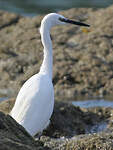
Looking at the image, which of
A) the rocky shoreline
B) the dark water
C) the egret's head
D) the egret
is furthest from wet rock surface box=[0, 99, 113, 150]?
the dark water

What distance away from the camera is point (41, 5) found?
2056 cm

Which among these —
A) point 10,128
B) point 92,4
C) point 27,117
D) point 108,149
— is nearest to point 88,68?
point 27,117

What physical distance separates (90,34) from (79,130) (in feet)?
12.7

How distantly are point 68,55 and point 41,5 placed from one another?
36.7 ft

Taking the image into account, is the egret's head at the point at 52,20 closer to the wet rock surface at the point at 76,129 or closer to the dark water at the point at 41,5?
the wet rock surface at the point at 76,129

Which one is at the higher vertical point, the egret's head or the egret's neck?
the egret's head

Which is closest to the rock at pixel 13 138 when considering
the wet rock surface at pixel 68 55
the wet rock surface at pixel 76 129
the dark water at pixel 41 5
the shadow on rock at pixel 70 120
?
the wet rock surface at pixel 76 129

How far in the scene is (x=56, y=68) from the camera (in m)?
9.41

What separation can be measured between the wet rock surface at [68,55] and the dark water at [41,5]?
8.06m

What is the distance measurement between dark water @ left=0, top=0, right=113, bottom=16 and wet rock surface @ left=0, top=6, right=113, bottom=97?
8.06 metres

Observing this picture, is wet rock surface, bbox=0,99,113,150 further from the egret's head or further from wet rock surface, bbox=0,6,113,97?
wet rock surface, bbox=0,6,113,97

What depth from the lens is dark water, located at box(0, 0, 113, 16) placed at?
19.4 m

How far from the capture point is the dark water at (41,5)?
19391mm

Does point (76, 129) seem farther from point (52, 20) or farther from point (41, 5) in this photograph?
point (41, 5)
